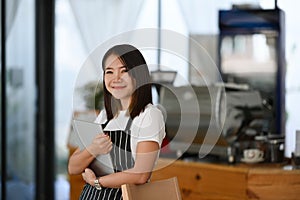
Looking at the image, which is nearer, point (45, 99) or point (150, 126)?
point (150, 126)

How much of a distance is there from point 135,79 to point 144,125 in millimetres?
94

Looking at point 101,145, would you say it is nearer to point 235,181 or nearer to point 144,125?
point 144,125

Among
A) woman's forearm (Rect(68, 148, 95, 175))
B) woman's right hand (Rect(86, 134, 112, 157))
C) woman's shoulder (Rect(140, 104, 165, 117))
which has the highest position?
woman's shoulder (Rect(140, 104, 165, 117))

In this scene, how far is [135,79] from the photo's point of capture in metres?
1.21

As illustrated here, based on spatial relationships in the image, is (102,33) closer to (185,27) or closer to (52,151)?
(185,27)

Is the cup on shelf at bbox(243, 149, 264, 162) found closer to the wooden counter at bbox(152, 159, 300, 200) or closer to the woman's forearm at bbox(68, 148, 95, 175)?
the wooden counter at bbox(152, 159, 300, 200)

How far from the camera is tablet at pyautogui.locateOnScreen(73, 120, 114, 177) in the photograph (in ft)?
4.00

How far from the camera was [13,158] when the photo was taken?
4426 mm

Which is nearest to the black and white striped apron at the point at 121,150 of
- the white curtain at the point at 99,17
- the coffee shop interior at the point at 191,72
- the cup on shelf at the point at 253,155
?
the coffee shop interior at the point at 191,72

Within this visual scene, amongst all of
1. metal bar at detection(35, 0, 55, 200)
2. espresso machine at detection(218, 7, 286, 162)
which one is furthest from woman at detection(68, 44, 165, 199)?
metal bar at detection(35, 0, 55, 200)

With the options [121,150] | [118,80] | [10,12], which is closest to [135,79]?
[118,80]

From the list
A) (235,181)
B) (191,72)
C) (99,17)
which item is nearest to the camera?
(191,72)

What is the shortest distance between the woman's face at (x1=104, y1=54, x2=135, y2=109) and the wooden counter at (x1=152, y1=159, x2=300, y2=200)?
3.10ft

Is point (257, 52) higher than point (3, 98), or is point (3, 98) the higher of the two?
point (257, 52)
